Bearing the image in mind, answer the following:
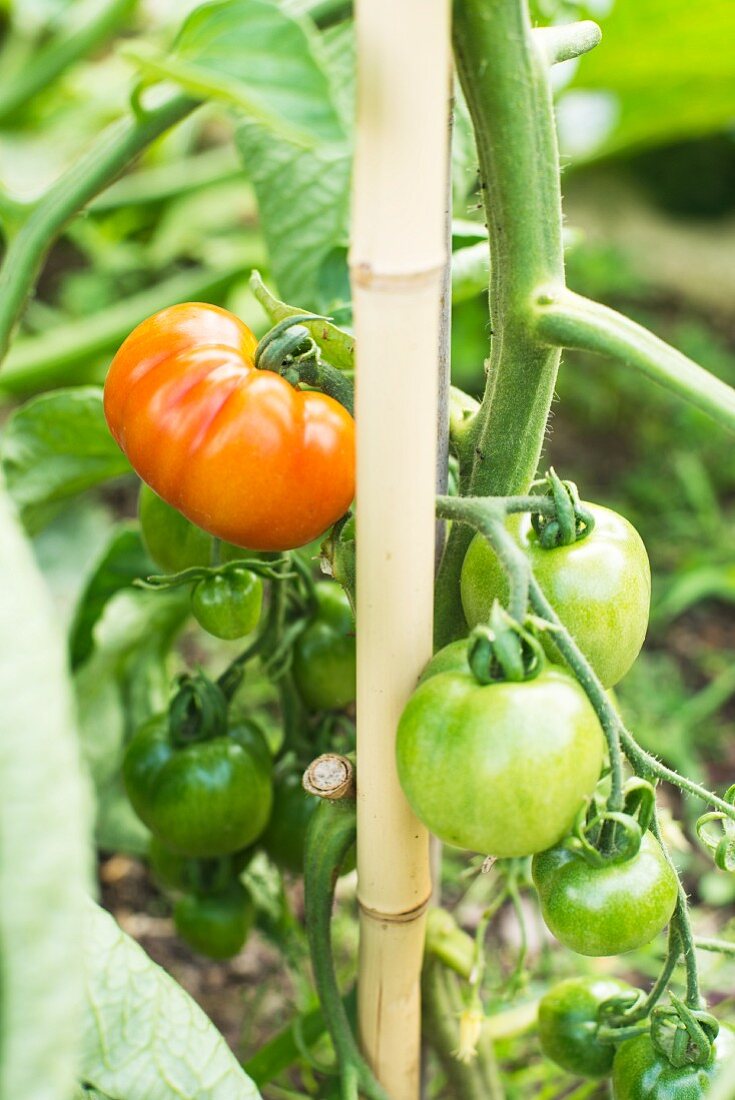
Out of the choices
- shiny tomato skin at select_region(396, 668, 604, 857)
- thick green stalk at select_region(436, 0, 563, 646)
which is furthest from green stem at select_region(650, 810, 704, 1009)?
thick green stalk at select_region(436, 0, 563, 646)

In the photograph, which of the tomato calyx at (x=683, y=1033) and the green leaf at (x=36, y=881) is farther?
the tomato calyx at (x=683, y=1033)

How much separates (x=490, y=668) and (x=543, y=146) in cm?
27

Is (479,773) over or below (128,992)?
over

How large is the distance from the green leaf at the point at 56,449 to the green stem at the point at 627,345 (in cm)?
48

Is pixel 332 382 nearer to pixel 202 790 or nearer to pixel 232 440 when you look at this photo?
pixel 232 440

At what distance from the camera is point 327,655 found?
0.87 m

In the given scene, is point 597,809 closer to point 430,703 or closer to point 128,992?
point 430,703

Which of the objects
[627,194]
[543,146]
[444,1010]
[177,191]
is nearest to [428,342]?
[543,146]

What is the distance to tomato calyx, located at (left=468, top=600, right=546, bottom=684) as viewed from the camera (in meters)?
0.56

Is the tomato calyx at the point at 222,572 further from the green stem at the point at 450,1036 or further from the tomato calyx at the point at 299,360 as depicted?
the green stem at the point at 450,1036

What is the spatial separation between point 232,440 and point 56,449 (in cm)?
44

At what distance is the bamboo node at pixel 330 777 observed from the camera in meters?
0.73

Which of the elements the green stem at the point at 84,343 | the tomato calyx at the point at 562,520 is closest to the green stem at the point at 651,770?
the tomato calyx at the point at 562,520

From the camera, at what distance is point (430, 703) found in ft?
1.90
